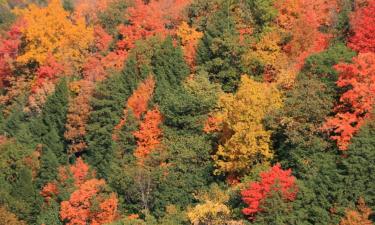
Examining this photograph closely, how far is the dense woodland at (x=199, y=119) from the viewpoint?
60.3 metres

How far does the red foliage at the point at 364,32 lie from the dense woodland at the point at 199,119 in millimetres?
164

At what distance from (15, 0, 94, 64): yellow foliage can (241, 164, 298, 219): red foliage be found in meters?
53.2

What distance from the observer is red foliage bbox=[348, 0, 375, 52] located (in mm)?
69812

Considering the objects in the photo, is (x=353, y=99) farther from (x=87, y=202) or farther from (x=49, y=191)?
(x=49, y=191)

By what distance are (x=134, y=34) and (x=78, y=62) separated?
10466mm

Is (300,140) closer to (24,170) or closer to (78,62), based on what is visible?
(24,170)

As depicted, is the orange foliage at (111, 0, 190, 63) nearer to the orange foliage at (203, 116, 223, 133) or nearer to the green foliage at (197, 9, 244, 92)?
the green foliage at (197, 9, 244, 92)

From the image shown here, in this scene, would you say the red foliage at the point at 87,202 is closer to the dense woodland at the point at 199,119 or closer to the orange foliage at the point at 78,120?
the dense woodland at the point at 199,119

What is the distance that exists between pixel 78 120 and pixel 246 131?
98.3ft

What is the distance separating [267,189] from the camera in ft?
192

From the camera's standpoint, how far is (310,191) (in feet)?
192

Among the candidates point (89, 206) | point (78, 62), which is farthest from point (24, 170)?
point (78, 62)

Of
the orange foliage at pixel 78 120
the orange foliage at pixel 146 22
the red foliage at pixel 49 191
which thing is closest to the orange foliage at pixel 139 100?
the orange foliage at pixel 78 120

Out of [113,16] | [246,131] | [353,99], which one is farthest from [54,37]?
[353,99]
